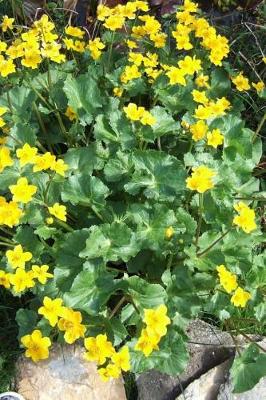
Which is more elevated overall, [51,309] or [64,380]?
[51,309]

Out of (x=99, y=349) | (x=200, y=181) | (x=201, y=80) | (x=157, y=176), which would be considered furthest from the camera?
(x=201, y=80)

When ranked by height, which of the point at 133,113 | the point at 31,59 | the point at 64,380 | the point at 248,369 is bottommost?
the point at 64,380

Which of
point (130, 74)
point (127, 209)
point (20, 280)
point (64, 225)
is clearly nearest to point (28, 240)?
point (64, 225)

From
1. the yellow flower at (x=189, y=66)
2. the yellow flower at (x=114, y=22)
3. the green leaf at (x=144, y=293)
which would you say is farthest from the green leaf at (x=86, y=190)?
the yellow flower at (x=114, y=22)

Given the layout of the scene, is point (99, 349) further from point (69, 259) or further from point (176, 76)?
point (176, 76)

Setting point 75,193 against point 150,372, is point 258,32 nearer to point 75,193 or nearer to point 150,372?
point 75,193

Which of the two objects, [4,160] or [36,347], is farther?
[4,160]

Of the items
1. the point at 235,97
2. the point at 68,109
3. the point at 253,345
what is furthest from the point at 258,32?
the point at 253,345
